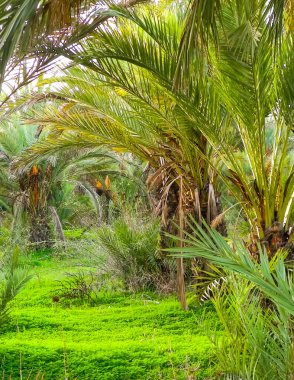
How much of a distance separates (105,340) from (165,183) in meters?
3.13

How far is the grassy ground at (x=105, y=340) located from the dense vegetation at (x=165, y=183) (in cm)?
2

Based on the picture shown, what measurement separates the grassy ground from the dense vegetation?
0.02 metres

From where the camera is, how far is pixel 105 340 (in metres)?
6.13

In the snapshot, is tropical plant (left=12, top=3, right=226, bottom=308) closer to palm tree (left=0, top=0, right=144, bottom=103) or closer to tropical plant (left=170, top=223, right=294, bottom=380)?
palm tree (left=0, top=0, right=144, bottom=103)

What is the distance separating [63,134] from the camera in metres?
8.79

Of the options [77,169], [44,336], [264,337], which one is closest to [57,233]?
[77,169]

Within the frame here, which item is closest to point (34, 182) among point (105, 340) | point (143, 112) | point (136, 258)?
point (136, 258)

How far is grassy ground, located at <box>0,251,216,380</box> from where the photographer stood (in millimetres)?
5168

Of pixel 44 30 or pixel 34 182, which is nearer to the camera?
pixel 44 30

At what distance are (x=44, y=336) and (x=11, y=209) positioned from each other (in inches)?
360

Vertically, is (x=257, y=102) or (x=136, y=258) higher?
(x=257, y=102)

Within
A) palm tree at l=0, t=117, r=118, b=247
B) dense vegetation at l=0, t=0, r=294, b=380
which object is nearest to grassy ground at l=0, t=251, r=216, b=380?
dense vegetation at l=0, t=0, r=294, b=380

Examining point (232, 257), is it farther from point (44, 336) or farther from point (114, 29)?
point (44, 336)

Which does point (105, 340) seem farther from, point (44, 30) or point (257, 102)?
point (44, 30)
